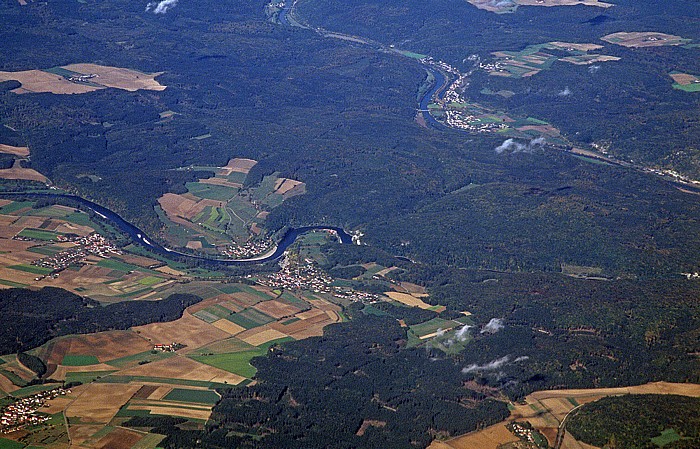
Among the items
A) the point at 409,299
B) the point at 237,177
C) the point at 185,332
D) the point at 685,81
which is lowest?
the point at 237,177

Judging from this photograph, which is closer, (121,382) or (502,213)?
(121,382)

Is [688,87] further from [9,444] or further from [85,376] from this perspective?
[9,444]

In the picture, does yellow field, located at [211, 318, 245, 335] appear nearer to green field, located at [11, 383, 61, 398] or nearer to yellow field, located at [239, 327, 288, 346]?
yellow field, located at [239, 327, 288, 346]

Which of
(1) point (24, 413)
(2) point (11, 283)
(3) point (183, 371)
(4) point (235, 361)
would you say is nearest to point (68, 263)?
(2) point (11, 283)

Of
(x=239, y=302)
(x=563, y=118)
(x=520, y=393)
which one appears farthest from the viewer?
(x=563, y=118)

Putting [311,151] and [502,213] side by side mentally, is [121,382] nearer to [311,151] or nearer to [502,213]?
[502,213]

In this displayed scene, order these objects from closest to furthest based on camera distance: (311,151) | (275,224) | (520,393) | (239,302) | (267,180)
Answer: (520,393), (239,302), (275,224), (267,180), (311,151)

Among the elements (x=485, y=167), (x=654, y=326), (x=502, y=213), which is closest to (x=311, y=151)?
(x=485, y=167)
